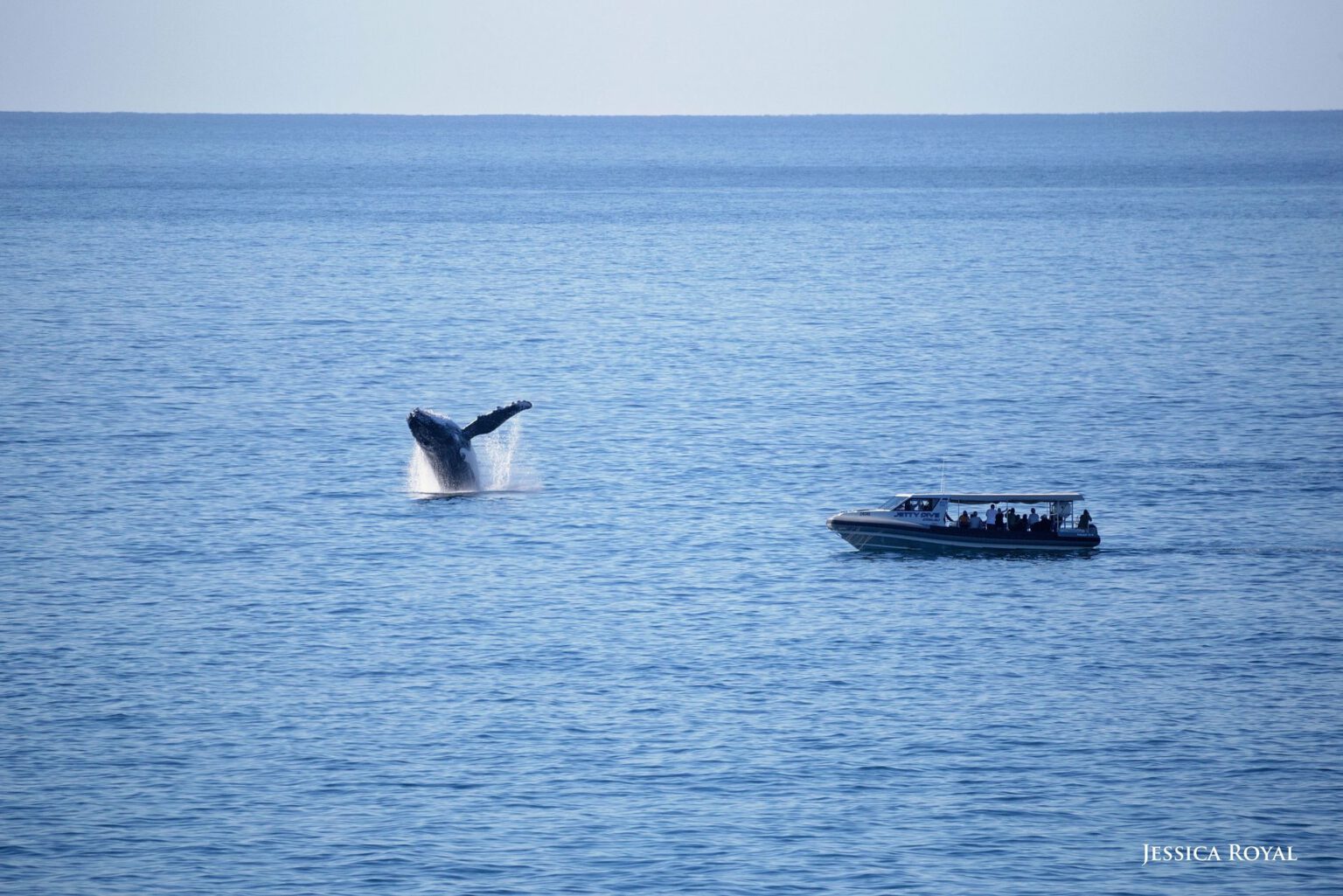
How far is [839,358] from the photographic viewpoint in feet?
391

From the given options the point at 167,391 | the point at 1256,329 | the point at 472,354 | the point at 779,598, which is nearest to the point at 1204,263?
the point at 1256,329

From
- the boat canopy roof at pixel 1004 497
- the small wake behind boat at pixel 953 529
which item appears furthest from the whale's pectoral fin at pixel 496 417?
the boat canopy roof at pixel 1004 497

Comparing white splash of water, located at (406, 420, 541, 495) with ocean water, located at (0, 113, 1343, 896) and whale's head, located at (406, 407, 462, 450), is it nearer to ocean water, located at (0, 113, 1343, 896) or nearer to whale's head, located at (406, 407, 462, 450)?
ocean water, located at (0, 113, 1343, 896)

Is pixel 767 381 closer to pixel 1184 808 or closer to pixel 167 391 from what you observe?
pixel 167 391

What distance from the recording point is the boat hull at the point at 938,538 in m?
66.7

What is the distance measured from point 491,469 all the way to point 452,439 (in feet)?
28.7

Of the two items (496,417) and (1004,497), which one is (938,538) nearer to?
(1004,497)

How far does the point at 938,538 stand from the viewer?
6706 centimetres

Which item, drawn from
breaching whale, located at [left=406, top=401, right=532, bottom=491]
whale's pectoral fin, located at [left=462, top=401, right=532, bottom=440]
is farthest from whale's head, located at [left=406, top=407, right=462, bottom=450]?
whale's pectoral fin, located at [left=462, top=401, right=532, bottom=440]

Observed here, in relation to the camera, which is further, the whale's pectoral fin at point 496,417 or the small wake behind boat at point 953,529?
the whale's pectoral fin at point 496,417

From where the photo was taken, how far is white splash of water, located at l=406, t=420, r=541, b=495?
8019 centimetres

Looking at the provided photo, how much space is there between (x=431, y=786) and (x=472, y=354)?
77.8 metres

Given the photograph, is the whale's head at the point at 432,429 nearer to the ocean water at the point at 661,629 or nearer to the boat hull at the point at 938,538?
the ocean water at the point at 661,629

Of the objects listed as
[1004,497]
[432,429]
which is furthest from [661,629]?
[432,429]
